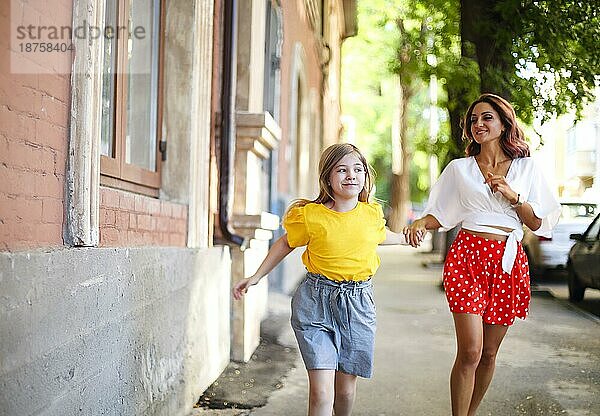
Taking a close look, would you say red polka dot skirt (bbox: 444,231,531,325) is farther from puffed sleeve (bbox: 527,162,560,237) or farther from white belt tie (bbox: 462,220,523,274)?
puffed sleeve (bbox: 527,162,560,237)

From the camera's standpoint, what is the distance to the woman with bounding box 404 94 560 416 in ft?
14.8

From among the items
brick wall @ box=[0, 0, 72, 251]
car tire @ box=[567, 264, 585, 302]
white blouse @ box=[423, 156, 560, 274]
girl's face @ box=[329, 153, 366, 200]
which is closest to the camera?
brick wall @ box=[0, 0, 72, 251]

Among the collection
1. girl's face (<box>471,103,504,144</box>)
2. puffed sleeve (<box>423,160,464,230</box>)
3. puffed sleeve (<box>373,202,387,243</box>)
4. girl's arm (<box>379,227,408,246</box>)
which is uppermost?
girl's face (<box>471,103,504,144</box>)

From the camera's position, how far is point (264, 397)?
5922 millimetres

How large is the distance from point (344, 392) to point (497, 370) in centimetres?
283

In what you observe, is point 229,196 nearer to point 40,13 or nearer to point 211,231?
point 211,231

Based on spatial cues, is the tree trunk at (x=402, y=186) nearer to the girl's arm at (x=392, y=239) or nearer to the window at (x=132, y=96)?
the window at (x=132, y=96)

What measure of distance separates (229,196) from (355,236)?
271 centimetres

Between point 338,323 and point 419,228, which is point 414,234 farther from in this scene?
point 338,323

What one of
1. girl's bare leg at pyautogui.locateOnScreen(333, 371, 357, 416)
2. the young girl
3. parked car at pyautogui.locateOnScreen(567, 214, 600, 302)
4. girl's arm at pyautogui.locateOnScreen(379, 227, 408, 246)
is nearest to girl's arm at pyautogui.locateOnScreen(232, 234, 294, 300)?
the young girl

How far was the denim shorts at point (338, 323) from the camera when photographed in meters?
4.17

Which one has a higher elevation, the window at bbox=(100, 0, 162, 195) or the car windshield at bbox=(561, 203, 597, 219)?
the window at bbox=(100, 0, 162, 195)

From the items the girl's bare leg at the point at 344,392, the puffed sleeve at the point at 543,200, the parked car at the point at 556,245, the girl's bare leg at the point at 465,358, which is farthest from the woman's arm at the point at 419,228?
the parked car at the point at 556,245

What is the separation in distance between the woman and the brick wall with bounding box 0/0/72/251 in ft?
6.64
